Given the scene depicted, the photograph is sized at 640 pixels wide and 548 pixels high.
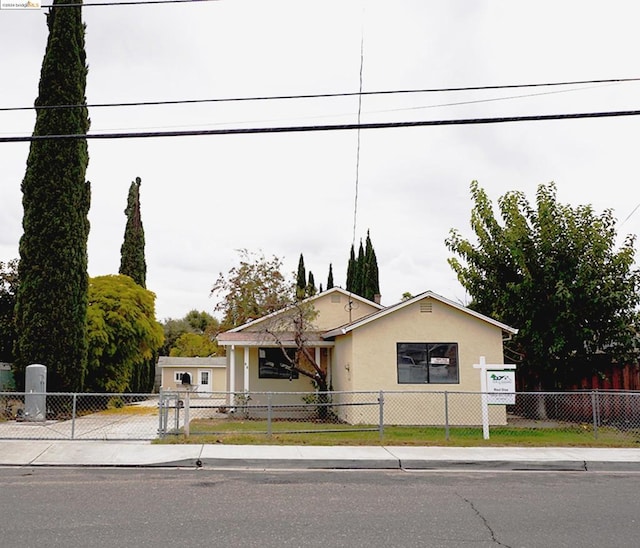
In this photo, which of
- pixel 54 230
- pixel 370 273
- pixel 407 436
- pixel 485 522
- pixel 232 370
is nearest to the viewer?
pixel 485 522

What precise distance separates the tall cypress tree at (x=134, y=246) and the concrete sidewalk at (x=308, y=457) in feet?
86.2

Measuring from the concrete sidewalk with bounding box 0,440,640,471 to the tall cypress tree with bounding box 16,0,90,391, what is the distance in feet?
24.4

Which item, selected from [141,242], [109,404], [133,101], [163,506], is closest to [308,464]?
[163,506]

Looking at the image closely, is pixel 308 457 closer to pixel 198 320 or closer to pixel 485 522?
pixel 485 522

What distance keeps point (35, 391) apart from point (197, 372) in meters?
27.4

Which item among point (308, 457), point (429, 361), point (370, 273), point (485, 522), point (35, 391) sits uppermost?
point (370, 273)

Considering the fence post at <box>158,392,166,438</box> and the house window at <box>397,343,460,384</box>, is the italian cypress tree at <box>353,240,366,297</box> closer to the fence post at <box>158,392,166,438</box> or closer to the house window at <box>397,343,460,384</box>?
the house window at <box>397,343,460,384</box>

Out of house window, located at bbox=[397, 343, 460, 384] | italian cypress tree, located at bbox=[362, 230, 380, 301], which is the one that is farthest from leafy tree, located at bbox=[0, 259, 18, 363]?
italian cypress tree, located at bbox=[362, 230, 380, 301]

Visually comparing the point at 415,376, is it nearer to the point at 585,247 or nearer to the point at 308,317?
the point at 308,317

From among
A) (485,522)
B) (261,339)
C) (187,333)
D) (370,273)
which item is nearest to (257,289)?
(261,339)

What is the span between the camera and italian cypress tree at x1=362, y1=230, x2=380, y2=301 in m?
51.1

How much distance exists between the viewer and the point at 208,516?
26.0ft

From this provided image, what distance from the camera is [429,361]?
1994cm

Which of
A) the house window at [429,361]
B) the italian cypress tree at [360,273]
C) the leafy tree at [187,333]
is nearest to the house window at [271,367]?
the house window at [429,361]
